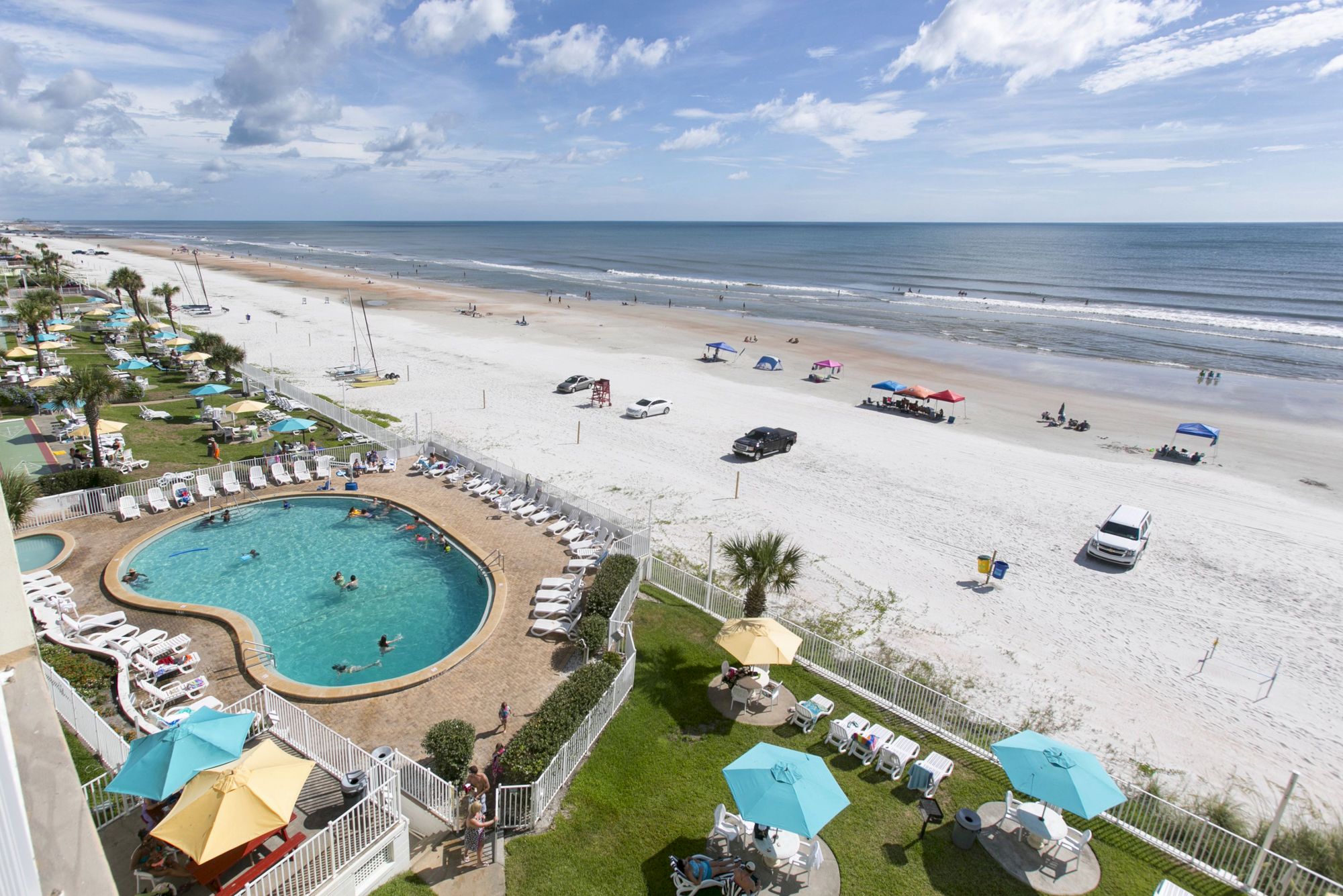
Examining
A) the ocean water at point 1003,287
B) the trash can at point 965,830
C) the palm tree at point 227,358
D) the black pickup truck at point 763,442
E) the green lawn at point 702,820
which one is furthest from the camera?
the ocean water at point 1003,287

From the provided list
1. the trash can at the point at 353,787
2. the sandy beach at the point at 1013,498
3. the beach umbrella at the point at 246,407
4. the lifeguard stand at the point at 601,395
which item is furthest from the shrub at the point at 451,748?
the lifeguard stand at the point at 601,395

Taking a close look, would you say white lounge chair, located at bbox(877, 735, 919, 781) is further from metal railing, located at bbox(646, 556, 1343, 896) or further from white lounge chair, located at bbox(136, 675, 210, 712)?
white lounge chair, located at bbox(136, 675, 210, 712)

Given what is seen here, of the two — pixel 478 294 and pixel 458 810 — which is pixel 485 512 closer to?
pixel 458 810

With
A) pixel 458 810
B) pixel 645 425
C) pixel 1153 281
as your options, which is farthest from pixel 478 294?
pixel 1153 281

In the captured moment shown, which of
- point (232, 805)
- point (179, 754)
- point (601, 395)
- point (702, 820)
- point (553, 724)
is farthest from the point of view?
point (601, 395)

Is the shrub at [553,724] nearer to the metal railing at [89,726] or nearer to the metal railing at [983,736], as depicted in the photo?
the metal railing at [983,736]

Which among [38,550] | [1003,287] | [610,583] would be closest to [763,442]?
[610,583]

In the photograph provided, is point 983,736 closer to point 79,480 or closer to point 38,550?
point 38,550
